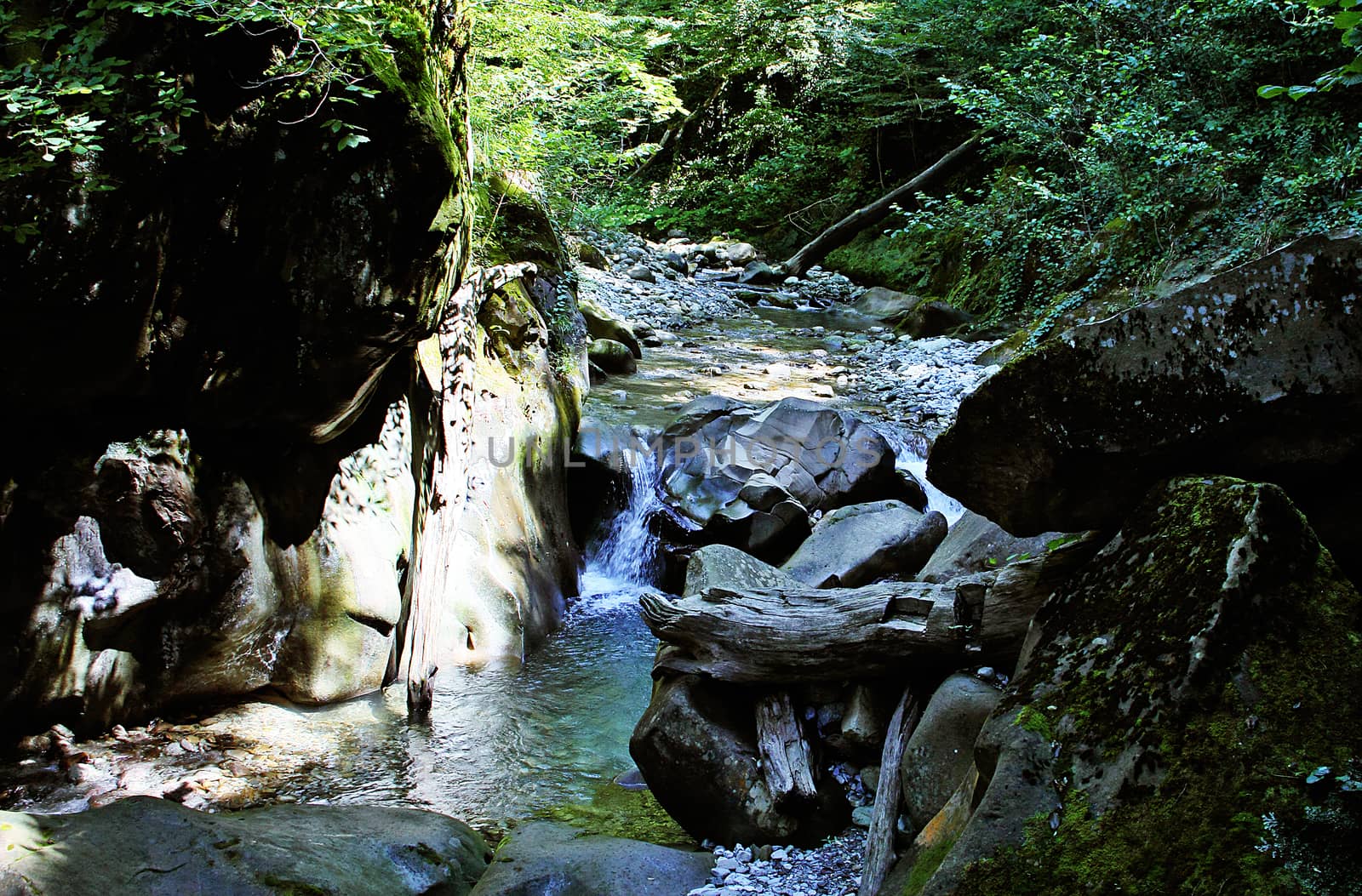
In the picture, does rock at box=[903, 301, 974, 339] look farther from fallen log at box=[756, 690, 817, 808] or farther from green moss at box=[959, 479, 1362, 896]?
green moss at box=[959, 479, 1362, 896]

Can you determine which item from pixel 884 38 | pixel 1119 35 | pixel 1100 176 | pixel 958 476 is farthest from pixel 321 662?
pixel 884 38

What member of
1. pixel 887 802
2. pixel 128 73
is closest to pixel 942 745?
pixel 887 802

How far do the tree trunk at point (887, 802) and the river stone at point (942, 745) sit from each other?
0.06 metres

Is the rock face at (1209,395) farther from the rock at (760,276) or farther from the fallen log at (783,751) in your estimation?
the rock at (760,276)

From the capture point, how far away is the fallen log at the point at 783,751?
13.1ft

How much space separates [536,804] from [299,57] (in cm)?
380

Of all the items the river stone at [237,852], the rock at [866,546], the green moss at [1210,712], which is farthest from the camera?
the rock at [866,546]

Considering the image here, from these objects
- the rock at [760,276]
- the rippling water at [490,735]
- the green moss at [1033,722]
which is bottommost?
the rippling water at [490,735]

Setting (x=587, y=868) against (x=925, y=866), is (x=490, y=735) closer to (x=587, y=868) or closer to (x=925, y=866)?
(x=587, y=868)

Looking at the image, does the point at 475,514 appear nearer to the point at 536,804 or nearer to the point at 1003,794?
the point at 536,804

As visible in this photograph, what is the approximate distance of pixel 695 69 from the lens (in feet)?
82.2

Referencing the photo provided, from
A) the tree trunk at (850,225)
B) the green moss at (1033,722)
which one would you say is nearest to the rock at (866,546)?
the green moss at (1033,722)

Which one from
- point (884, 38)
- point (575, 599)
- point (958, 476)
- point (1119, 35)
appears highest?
point (884, 38)

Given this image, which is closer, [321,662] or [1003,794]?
[1003,794]
